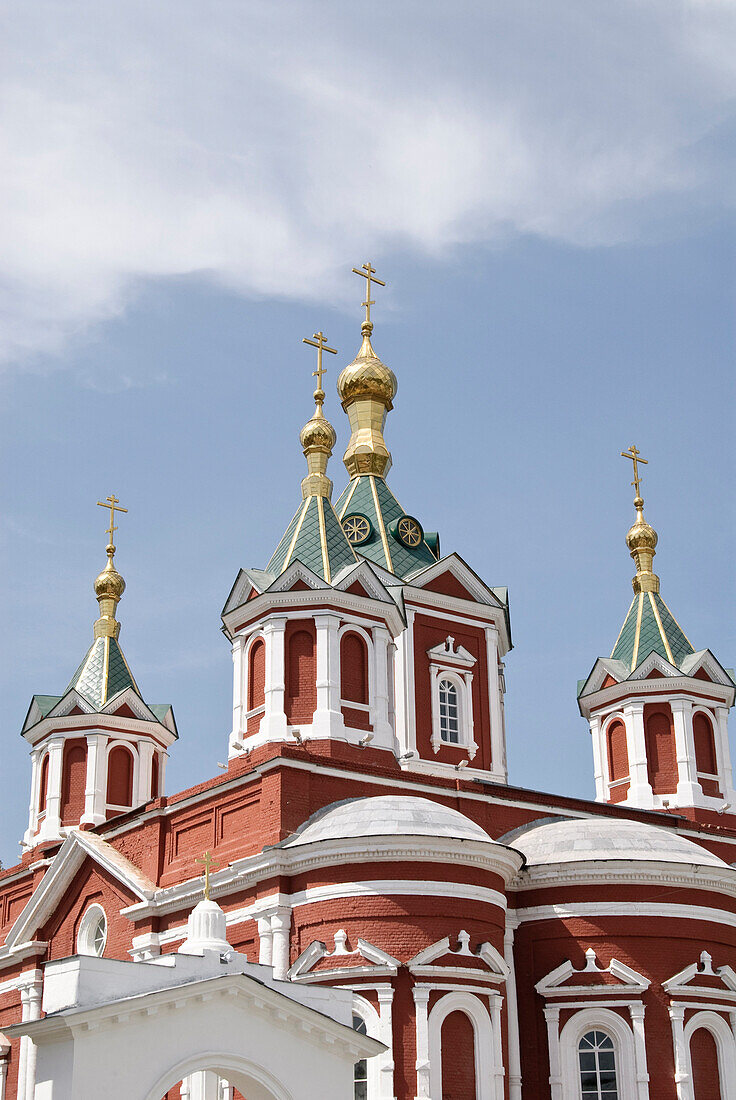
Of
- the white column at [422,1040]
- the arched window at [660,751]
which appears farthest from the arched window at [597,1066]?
Answer: the arched window at [660,751]

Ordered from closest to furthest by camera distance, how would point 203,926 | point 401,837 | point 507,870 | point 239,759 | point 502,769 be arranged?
point 203,926 < point 401,837 < point 507,870 < point 239,759 < point 502,769

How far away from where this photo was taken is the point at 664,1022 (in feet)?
65.4

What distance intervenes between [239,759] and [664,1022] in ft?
24.9

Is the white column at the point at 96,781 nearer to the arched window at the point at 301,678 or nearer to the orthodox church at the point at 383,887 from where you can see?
the orthodox church at the point at 383,887

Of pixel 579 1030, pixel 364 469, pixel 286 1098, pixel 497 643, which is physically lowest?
pixel 286 1098

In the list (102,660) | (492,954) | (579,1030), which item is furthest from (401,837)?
(102,660)

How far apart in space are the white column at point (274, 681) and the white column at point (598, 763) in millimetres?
8895

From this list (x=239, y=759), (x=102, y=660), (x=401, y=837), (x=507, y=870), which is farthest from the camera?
(x=102, y=660)

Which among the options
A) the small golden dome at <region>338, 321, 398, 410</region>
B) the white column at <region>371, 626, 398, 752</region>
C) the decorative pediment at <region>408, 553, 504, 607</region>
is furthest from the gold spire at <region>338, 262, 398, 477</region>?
the white column at <region>371, 626, 398, 752</region>

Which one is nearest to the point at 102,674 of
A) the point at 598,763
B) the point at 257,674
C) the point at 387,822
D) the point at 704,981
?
the point at 257,674

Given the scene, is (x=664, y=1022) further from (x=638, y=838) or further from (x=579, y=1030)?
(x=638, y=838)

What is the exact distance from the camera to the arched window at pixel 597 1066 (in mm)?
19719

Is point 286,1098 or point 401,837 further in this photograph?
point 401,837

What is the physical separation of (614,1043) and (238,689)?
815cm
